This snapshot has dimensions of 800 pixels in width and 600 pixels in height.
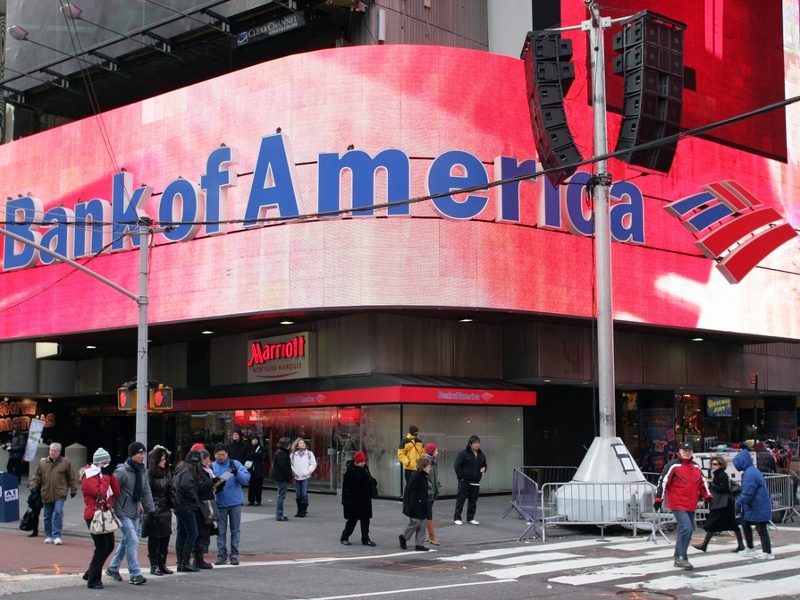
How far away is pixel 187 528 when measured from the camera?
13.8 metres

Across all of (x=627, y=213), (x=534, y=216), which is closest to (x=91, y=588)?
(x=534, y=216)

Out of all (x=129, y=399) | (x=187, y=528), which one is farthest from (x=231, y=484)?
(x=129, y=399)

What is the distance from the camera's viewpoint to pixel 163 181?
27750 mm

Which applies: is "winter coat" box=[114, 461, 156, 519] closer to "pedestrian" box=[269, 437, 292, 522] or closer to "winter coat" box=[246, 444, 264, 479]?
"pedestrian" box=[269, 437, 292, 522]

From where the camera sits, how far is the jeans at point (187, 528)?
13641 mm

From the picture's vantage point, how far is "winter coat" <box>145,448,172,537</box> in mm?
13273

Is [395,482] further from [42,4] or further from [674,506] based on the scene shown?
[42,4]

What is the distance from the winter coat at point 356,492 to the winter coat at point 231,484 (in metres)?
2.54

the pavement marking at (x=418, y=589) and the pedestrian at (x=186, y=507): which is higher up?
the pedestrian at (x=186, y=507)

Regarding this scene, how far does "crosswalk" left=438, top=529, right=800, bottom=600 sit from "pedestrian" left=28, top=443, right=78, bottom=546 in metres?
7.21

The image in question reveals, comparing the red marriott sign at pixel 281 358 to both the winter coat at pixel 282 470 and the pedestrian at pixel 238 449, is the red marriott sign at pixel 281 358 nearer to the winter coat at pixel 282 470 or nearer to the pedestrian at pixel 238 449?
the pedestrian at pixel 238 449

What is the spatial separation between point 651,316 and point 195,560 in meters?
17.6

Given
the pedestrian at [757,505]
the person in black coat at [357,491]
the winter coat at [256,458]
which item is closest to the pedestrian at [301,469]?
the winter coat at [256,458]

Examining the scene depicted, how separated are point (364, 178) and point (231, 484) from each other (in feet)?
36.5
